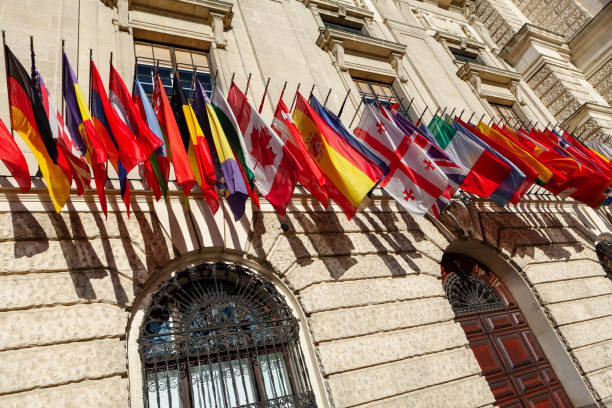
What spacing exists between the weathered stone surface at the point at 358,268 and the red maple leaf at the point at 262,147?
185 cm

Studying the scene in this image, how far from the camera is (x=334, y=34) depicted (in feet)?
37.1

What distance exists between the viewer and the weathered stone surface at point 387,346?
540 centimetres

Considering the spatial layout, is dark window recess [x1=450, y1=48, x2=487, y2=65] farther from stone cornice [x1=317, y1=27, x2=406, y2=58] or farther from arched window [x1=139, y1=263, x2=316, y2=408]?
arched window [x1=139, y1=263, x2=316, y2=408]

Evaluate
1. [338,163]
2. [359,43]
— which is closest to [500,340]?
[338,163]

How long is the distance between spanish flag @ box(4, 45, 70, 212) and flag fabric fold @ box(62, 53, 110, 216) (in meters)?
→ 0.35

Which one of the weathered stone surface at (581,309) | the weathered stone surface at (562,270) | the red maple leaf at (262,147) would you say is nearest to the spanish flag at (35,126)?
the red maple leaf at (262,147)

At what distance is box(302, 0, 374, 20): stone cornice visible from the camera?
13.2m

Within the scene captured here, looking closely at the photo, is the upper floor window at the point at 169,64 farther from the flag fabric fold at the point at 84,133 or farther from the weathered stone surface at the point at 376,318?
the weathered stone surface at the point at 376,318

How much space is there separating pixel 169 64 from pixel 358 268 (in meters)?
6.79

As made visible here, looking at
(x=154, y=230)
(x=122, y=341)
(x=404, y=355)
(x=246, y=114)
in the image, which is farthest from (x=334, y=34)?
(x=122, y=341)

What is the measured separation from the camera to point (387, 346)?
5797mm

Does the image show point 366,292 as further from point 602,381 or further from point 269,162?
point 602,381

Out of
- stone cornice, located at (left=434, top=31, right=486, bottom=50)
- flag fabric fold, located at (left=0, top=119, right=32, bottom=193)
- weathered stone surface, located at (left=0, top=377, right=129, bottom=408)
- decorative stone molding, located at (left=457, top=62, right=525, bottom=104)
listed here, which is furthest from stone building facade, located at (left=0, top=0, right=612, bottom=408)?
stone cornice, located at (left=434, top=31, right=486, bottom=50)

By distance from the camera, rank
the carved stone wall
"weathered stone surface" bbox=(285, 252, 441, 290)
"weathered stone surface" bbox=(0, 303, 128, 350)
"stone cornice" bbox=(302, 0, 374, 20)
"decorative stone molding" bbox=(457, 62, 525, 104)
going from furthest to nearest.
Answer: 1. the carved stone wall
2. "decorative stone molding" bbox=(457, 62, 525, 104)
3. "stone cornice" bbox=(302, 0, 374, 20)
4. "weathered stone surface" bbox=(285, 252, 441, 290)
5. "weathered stone surface" bbox=(0, 303, 128, 350)
